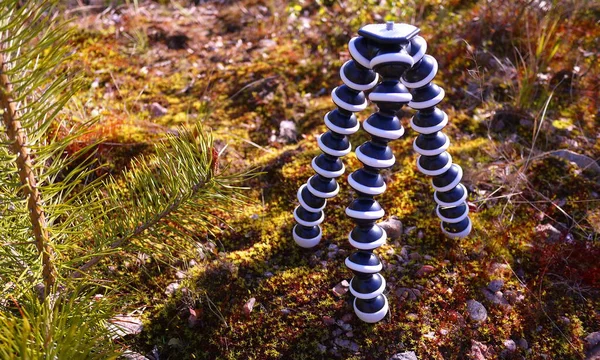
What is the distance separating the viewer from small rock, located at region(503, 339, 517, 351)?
10.1 ft

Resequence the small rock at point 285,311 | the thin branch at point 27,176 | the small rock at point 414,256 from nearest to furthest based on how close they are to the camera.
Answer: the thin branch at point 27,176, the small rock at point 285,311, the small rock at point 414,256

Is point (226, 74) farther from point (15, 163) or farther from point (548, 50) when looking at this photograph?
point (15, 163)

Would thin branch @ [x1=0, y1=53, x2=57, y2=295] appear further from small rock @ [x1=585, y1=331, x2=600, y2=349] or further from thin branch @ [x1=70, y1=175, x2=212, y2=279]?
small rock @ [x1=585, y1=331, x2=600, y2=349]

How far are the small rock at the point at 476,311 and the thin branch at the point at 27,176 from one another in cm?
231

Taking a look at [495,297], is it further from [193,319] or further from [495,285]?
[193,319]

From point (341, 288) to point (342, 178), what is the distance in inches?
38.3

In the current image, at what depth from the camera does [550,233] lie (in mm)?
3723

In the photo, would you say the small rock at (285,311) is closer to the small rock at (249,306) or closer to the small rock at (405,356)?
the small rock at (249,306)

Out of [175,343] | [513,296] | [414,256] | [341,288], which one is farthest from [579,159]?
[175,343]

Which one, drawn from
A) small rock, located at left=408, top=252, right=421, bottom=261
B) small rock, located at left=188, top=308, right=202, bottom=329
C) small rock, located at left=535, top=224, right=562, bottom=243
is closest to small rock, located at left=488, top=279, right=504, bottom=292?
small rock, located at left=408, top=252, right=421, bottom=261

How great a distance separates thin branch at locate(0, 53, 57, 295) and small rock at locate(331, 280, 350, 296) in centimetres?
167

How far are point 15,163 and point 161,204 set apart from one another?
0.58 meters

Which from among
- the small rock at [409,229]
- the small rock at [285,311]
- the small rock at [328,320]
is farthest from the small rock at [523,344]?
the small rock at [285,311]

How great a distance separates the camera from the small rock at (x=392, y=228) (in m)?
3.62
